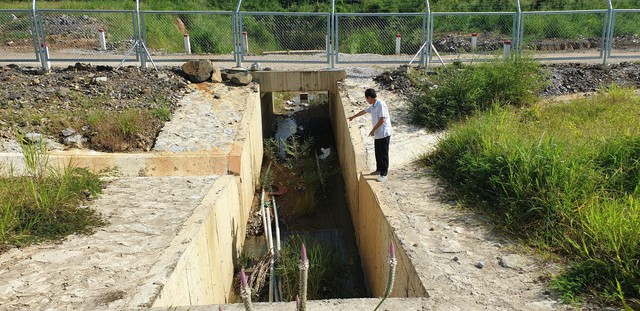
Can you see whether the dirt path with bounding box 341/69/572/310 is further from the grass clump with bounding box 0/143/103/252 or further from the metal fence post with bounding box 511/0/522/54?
the metal fence post with bounding box 511/0/522/54

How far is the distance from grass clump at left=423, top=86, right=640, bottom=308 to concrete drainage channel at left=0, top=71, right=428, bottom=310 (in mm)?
1289

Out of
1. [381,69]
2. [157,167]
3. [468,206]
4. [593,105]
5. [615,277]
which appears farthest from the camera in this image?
[381,69]

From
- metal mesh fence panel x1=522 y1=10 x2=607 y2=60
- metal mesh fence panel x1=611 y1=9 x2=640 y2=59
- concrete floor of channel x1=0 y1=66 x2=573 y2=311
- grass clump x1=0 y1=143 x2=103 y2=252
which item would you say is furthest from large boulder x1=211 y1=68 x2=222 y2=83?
metal mesh fence panel x1=611 y1=9 x2=640 y2=59

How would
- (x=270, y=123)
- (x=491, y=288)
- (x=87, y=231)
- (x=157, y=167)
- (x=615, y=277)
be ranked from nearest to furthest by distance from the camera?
(x=615, y=277)
(x=491, y=288)
(x=87, y=231)
(x=157, y=167)
(x=270, y=123)

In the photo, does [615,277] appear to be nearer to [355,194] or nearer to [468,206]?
[468,206]

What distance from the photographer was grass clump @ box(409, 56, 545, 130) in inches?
415

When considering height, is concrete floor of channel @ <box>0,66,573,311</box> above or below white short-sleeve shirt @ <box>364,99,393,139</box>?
below

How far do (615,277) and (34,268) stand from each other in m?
5.05

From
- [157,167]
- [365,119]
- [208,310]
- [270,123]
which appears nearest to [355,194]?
[365,119]

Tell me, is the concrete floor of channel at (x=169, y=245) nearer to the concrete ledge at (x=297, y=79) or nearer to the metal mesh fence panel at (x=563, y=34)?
the concrete ledge at (x=297, y=79)

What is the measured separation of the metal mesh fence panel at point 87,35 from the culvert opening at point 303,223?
5.27 m

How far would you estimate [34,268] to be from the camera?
492 centimetres

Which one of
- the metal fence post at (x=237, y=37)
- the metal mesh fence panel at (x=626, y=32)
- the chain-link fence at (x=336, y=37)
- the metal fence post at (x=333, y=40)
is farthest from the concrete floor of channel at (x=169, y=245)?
the metal mesh fence panel at (x=626, y=32)

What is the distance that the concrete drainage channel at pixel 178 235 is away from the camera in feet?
15.1
